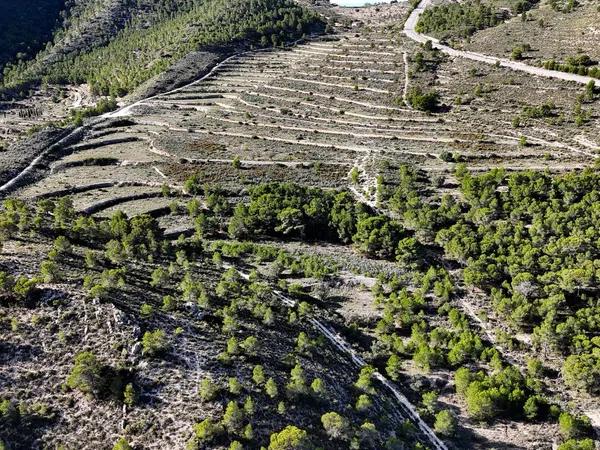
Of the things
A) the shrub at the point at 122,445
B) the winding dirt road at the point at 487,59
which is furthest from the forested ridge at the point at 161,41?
the shrub at the point at 122,445

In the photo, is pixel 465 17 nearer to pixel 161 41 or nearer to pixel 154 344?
pixel 161 41

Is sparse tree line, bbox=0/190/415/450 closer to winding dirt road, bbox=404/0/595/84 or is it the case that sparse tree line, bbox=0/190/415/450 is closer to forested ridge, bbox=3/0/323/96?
winding dirt road, bbox=404/0/595/84

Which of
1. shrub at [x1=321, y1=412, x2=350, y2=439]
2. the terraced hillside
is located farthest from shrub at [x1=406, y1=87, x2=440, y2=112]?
shrub at [x1=321, y1=412, x2=350, y2=439]

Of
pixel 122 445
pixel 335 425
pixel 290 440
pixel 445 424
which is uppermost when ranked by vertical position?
pixel 122 445

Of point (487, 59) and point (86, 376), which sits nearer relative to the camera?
point (86, 376)

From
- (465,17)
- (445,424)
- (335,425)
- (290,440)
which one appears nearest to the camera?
(290,440)

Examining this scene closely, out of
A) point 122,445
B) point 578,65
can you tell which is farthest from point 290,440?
point 578,65

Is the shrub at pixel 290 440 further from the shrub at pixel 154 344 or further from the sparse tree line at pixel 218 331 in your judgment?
the shrub at pixel 154 344

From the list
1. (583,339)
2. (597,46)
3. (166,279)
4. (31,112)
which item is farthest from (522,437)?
(31,112)
